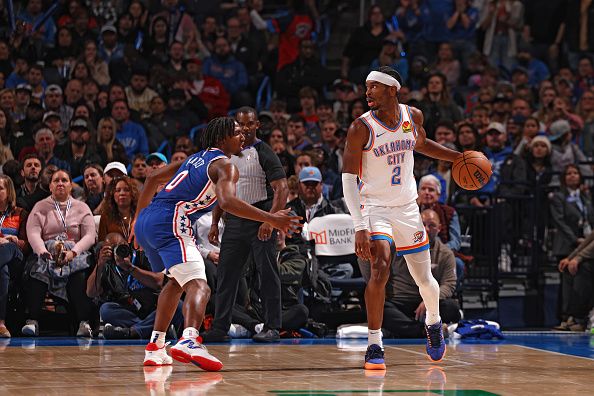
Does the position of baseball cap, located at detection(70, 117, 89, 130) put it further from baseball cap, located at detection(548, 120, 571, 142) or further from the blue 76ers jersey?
baseball cap, located at detection(548, 120, 571, 142)

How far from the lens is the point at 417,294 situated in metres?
11.5

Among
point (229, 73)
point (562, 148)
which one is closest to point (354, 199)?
point (562, 148)

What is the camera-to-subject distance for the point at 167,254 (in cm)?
809

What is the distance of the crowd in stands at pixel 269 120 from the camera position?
11297 millimetres

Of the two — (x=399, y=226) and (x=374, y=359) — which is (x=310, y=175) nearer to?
(x=399, y=226)

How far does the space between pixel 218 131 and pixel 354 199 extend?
1.15 m

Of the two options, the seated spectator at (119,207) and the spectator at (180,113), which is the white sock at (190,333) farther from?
the spectator at (180,113)

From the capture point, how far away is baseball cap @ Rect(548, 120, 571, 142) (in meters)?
14.6

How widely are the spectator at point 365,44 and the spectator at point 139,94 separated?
11.5ft

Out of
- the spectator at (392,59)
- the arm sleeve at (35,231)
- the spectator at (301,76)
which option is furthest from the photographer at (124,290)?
the spectator at (392,59)

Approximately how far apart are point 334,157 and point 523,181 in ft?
7.96

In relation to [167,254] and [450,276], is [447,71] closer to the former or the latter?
[450,276]

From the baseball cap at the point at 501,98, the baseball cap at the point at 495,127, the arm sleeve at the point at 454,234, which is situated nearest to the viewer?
the arm sleeve at the point at 454,234

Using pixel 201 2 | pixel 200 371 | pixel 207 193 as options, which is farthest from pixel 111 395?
pixel 201 2
